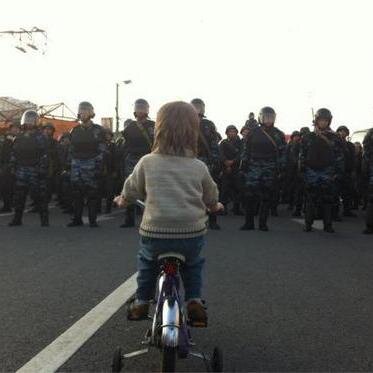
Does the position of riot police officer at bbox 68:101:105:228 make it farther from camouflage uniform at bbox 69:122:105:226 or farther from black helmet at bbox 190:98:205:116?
black helmet at bbox 190:98:205:116

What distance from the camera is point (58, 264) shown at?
22.6 ft

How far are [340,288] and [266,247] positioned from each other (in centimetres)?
245

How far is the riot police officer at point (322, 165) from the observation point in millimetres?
10461

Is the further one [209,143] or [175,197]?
[209,143]

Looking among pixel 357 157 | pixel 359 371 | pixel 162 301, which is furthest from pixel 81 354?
pixel 357 157

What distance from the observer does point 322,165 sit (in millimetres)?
10578

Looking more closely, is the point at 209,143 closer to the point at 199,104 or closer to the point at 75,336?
the point at 199,104

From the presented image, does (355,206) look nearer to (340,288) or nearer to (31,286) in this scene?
(340,288)

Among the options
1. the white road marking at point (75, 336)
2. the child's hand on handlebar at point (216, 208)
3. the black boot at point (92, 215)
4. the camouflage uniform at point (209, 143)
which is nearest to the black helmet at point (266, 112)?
the camouflage uniform at point (209, 143)

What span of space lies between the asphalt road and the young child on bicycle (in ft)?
2.00

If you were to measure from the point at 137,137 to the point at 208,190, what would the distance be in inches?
289

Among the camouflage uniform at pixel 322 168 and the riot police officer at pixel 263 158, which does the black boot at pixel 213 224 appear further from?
the camouflage uniform at pixel 322 168

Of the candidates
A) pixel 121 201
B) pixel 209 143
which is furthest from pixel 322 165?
pixel 121 201

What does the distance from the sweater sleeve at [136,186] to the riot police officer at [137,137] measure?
7.13m
